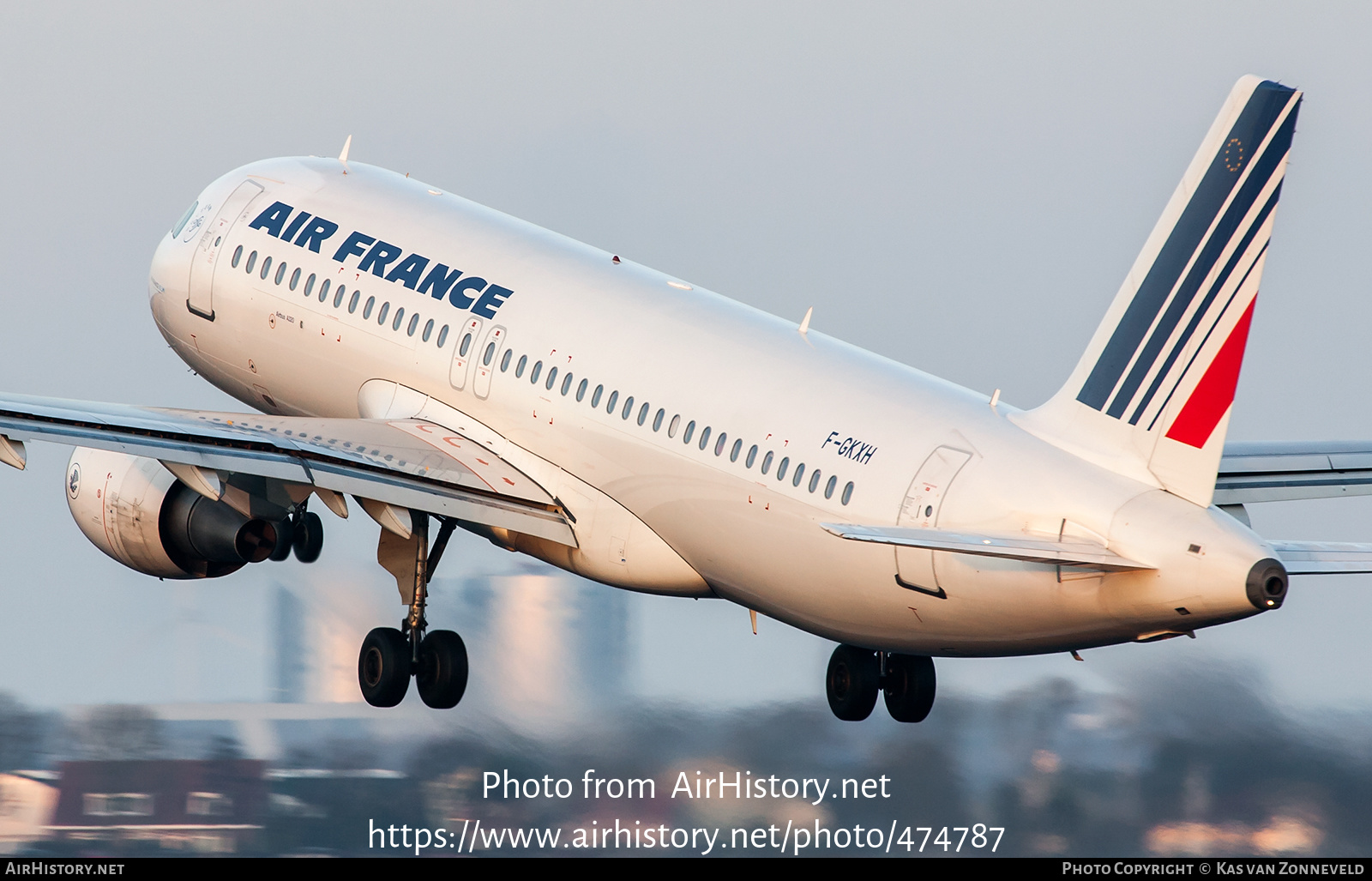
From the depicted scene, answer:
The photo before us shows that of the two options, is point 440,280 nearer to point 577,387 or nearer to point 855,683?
point 577,387

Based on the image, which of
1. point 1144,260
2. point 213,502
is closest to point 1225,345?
point 1144,260

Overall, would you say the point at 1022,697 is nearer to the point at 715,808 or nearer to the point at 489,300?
the point at 715,808

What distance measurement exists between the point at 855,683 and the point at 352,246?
31.7 ft

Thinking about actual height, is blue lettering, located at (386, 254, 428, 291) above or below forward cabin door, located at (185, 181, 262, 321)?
below

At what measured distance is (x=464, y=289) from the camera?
32688 millimetres

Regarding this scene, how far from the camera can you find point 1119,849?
29.3 meters

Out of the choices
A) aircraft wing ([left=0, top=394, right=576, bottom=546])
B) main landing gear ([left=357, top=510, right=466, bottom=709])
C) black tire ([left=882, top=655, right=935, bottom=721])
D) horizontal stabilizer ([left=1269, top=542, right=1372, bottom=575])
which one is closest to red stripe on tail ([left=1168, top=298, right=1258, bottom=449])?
horizontal stabilizer ([left=1269, top=542, right=1372, bottom=575])

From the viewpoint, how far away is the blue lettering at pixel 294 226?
3500cm

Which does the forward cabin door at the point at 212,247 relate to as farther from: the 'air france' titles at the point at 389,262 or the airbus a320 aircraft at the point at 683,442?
the 'air france' titles at the point at 389,262

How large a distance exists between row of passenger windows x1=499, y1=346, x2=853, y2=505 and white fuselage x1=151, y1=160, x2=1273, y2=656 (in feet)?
0.17

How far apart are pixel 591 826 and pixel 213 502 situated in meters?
6.91

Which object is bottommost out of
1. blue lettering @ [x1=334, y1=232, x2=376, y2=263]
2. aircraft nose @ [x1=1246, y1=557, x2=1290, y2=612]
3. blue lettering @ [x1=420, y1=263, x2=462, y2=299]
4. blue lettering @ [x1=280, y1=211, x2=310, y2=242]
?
aircraft nose @ [x1=1246, y1=557, x2=1290, y2=612]

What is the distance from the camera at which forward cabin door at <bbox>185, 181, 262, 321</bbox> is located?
35.9 m

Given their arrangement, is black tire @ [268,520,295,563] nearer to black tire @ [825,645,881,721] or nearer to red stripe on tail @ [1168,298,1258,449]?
black tire @ [825,645,881,721]
